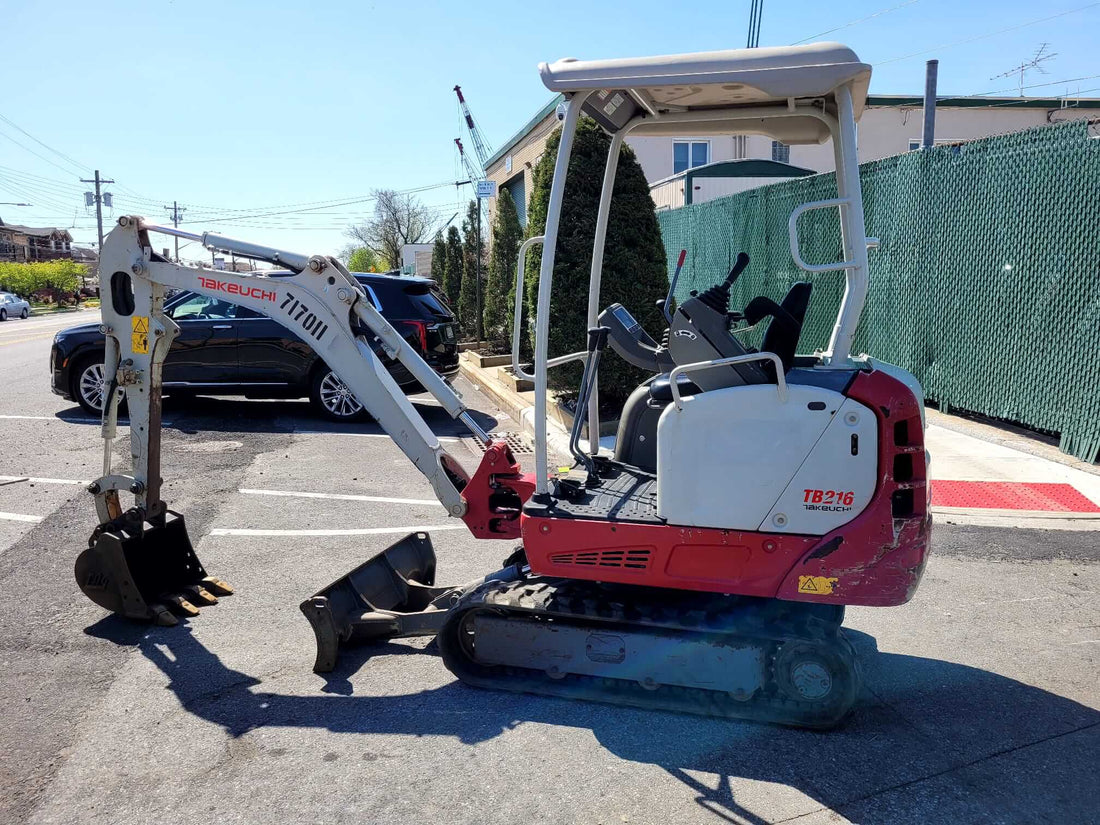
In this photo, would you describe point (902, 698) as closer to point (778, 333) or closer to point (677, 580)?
Answer: point (677, 580)

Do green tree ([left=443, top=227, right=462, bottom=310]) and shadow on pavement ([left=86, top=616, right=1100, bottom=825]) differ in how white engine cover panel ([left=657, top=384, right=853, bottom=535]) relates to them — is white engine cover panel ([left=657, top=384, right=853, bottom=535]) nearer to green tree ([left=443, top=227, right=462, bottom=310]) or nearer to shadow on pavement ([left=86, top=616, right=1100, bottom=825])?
shadow on pavement ([left=86, top=616, right=1100, bottom=825])

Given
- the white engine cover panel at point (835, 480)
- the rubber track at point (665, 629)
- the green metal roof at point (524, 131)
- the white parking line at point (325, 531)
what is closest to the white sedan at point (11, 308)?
the green metal roof at point (524, 131)

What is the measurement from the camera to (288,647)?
4.71m

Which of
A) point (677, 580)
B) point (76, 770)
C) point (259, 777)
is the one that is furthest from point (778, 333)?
point (76, 770)

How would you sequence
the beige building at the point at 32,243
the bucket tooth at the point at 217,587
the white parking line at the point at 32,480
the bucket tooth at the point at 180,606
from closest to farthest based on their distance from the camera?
the bucket tooth at the point at 180,606
the bucket tooth at the point at 217,587
the white parking line at the point at 32,480
the beige building at the point at 32,243

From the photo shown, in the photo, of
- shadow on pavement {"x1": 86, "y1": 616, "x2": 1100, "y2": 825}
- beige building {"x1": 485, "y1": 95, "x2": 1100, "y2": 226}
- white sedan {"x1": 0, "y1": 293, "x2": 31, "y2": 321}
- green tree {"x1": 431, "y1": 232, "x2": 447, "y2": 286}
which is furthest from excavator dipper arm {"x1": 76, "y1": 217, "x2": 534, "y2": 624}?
white sedan {"x1": 0, "y1": 293, "x2": 31, "y2": 321}

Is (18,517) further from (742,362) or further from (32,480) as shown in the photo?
(742,362)

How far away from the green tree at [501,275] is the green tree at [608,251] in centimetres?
770

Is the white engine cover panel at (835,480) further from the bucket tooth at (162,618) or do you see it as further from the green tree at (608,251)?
the green tree at (608,251)

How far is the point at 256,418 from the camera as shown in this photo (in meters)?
11.5

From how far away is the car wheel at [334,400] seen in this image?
11.2 m

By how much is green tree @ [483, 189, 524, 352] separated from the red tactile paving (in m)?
11.1

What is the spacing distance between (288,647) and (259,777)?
4.04 feet

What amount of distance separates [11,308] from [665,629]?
5276 centimetres
